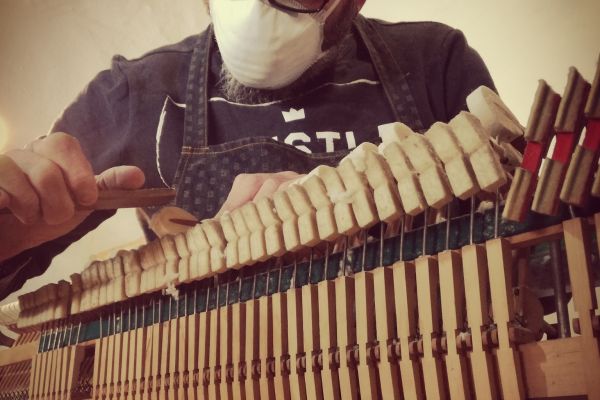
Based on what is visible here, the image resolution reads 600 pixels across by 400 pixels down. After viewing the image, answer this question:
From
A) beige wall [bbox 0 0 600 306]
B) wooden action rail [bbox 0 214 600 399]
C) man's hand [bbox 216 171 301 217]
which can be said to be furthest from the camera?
beige wall [bbox 0 0 600 306]

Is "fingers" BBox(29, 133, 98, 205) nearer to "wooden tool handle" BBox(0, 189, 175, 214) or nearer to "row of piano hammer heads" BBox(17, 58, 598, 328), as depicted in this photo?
"wooden tool handle" BBox(0, 189, 175, 214)

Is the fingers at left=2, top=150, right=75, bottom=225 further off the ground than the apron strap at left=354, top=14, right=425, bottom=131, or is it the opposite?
the apron strap at left=354, top=14, right=425, bottom=131

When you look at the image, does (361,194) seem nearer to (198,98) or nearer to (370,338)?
(370,338)

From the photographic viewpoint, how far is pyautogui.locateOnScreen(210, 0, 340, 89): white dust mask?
1.64 m

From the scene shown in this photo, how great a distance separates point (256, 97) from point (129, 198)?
0.71 metres

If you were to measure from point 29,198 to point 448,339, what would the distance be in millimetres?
747

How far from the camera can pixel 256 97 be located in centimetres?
182

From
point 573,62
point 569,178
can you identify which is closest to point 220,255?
point 569,178

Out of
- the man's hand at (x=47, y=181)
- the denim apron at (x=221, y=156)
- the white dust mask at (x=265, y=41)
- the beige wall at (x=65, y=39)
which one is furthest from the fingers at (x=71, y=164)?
the beige wall at (x=65, y=39)

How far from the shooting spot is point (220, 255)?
1027mm

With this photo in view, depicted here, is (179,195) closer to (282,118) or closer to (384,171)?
(282,118)

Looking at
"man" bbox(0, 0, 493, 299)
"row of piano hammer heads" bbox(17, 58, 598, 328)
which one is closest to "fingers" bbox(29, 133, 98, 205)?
"row of piano hammer heads" bbox(17, 58, 598, 328)

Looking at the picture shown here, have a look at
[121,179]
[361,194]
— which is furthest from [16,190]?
[361,194]

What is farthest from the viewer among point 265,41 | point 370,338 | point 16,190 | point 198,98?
point 198,98
